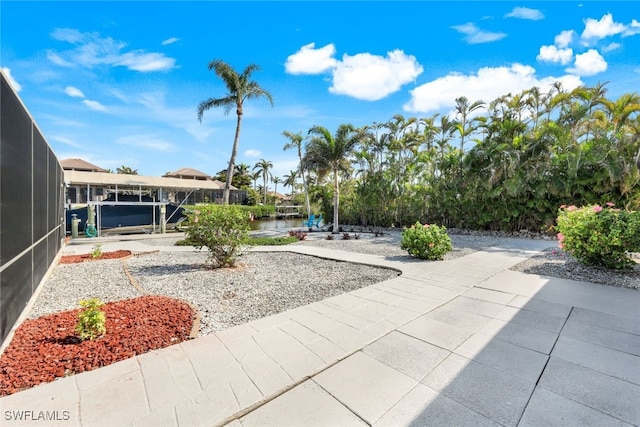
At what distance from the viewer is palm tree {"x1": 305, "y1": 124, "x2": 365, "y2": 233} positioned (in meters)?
13.1

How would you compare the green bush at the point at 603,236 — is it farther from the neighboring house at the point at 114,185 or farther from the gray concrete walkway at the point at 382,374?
the neighboring house at the point at 114,185

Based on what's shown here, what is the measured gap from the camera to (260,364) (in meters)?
2.22

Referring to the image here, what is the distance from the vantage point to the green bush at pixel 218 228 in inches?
208

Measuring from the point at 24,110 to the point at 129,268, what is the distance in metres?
3.83

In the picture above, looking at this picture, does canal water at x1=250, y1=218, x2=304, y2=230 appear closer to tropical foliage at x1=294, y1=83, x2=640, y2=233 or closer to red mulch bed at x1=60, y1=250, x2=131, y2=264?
tropical foliage at x1=294, y1=83, x2=640, y2=233

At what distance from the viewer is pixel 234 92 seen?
1495 cm

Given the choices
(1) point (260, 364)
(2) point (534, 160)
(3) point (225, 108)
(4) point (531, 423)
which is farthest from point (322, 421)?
(3) point (225, 108)

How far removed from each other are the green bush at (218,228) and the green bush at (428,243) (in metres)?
3.95

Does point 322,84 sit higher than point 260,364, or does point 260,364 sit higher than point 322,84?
point 322,84

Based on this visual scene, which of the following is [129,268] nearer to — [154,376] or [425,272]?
[154,376]

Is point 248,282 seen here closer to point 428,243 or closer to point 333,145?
point 428,243

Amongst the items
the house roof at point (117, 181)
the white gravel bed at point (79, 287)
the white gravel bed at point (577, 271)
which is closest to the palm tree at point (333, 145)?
the house roof at point (117, 181)

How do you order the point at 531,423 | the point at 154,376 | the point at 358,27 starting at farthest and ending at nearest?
the point at 358,27
the point at 154,376
the point at 531,423

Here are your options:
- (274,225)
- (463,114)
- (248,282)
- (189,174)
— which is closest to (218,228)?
(248,282)
